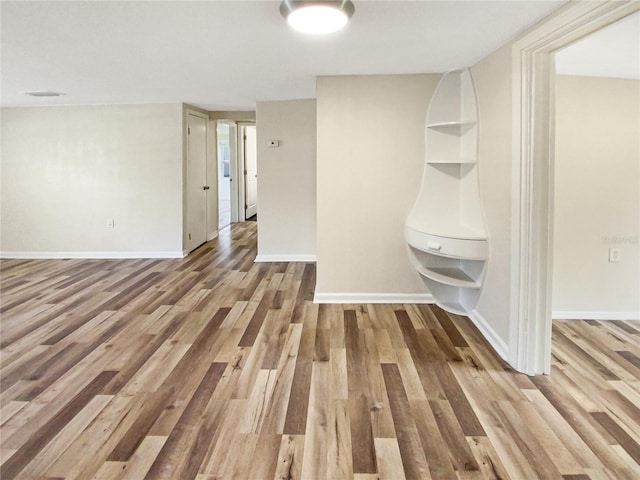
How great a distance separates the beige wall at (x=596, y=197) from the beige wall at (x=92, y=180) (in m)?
4.55

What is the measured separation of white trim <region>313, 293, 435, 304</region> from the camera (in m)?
3.84

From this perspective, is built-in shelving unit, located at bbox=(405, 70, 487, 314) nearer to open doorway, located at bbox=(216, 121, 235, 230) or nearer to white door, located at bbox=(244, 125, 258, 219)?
open doorway, located at bbox=(216, 121, 235, 230)

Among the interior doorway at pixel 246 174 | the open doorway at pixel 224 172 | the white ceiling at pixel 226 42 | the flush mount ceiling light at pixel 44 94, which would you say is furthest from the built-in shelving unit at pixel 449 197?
the open doorway at pixel 224 172

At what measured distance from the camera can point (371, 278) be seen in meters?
3.86

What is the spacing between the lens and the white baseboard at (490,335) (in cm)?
273

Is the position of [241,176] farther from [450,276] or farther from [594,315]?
[594,315]

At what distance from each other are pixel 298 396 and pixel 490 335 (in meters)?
1.55

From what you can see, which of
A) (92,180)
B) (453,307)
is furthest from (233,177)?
(453,307)

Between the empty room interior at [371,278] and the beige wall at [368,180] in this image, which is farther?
the beige wall at [368,180]

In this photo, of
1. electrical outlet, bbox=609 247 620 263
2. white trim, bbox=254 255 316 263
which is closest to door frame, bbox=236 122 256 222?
white trim, bbox=254 255 316 263

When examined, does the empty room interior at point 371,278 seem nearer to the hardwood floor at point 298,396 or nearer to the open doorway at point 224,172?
the hardwood floor at point 298,396

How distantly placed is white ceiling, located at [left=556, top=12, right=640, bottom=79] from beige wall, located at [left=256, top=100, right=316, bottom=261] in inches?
119

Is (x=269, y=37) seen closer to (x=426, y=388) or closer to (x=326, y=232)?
(x=326, y=232)

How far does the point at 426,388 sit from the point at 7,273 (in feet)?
16.9
